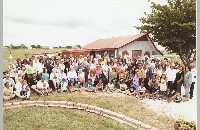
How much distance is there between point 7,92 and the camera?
626cm

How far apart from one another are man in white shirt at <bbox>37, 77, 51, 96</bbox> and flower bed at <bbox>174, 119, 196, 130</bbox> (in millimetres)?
2818

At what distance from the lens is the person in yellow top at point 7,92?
6.10 m

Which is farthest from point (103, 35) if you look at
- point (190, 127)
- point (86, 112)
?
point (190, 127)

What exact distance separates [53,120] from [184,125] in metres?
2.38

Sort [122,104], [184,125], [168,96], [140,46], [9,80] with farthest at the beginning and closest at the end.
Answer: [168,96], [140,46], [9,80], [122,104], [184,125]

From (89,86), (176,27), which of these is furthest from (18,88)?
(176,27)

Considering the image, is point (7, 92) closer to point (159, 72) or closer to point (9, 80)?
point (9, 80)

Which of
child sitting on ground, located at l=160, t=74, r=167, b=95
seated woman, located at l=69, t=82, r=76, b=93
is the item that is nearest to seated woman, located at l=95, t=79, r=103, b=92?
seated woman, located at l=69, t=82, r=76, b=93

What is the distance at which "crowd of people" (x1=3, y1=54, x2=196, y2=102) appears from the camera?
268 inches

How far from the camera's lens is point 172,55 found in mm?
7070

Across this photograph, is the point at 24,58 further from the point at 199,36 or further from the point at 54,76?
the point at 199,36

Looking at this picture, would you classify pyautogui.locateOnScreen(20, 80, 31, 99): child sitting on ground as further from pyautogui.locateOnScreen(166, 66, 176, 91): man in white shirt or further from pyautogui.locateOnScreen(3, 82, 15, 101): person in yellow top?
pyautogui.locateOnScreen(166, 66, 176, 91): man in white shirt

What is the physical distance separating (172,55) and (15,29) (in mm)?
3499

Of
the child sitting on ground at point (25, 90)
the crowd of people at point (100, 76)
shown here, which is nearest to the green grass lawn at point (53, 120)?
the child sitting on ground at point (25, 90)
